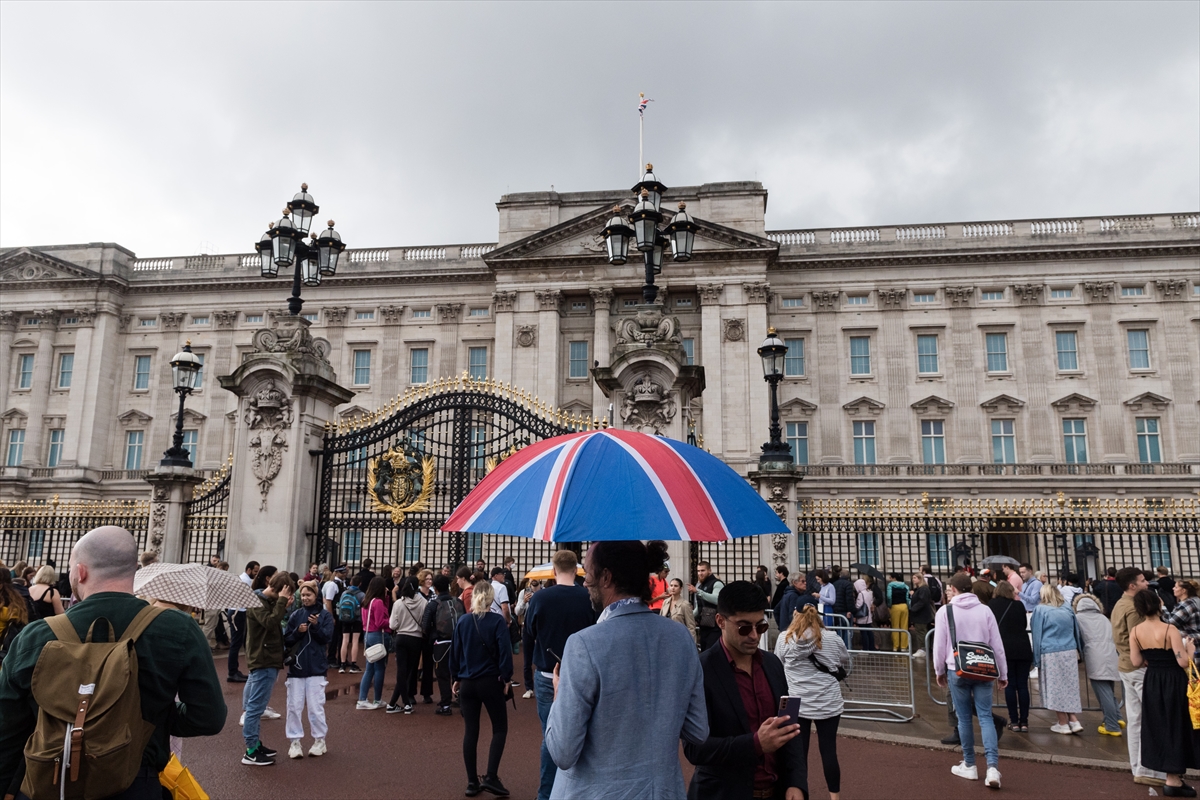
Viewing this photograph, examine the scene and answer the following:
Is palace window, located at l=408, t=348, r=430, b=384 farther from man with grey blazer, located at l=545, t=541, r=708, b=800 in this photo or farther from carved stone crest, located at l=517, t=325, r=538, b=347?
man with grey blazer, located at l=545, t=541, r=708, b=800

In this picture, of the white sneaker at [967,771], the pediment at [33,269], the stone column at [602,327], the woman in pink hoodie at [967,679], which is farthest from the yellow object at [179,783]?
the pediment at [33,269]

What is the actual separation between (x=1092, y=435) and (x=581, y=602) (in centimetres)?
4262

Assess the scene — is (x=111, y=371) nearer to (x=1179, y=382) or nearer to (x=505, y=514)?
→ (x=505, y=514)

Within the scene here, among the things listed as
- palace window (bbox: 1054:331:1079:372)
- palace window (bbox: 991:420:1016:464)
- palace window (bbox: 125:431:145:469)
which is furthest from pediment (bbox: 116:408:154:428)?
palace window (bbox: 1054:331:1079:372)

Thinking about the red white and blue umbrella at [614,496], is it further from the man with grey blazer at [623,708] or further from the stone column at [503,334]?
the stone column at [503,334]

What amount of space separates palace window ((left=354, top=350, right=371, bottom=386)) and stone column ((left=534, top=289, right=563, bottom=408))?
35.3ft

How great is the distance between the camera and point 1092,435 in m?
41.0

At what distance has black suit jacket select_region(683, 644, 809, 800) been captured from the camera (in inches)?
149

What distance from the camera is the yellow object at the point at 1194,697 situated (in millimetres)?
7156

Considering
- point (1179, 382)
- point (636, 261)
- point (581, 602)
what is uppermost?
point (636, 261)

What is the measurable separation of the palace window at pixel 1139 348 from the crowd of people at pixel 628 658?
30.2 meters

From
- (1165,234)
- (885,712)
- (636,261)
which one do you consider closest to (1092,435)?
(1165,234)

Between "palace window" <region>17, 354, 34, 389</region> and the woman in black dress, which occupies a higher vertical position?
"palace window" <region>17, 354, 34, 389</region>

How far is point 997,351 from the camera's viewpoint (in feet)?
141
